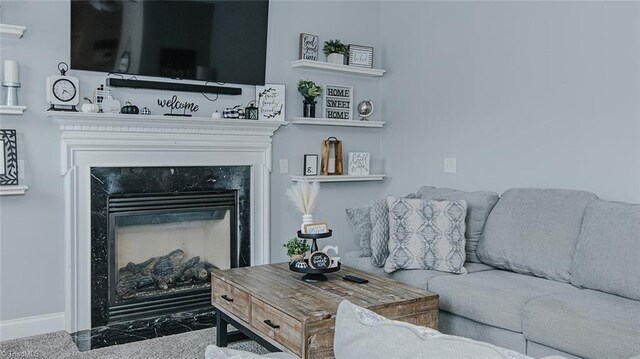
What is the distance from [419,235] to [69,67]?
2.47 meters

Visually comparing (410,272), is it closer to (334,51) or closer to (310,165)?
(310,165)

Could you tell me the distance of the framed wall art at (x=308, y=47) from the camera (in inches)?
176

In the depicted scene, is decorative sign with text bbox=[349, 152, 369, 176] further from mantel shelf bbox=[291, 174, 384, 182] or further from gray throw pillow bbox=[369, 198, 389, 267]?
gray throw pillow bbox=[369, 198, 389, 267]

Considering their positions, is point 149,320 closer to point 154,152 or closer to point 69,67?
point 154,152

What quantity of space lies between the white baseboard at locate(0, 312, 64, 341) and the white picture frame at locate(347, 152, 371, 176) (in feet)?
8.10

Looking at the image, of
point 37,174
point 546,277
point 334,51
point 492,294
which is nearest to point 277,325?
point 492,294

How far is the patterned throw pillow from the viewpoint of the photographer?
3.32m

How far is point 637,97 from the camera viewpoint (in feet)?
10.4

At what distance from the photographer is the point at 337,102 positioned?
4715mm

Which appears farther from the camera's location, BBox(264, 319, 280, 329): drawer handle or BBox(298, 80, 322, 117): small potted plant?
BBox(298, 80, 322, 117): small potted plant

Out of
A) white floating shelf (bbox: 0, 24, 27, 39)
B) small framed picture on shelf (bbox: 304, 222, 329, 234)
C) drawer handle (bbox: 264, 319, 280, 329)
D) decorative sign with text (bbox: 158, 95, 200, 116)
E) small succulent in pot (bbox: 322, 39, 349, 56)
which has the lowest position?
drawer handle (bbox: 264, 319, 280, 329)

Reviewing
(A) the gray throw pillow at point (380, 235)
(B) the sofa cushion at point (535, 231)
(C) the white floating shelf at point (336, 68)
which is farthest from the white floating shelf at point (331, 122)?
(B) the sofa cushion at point (535, 231)

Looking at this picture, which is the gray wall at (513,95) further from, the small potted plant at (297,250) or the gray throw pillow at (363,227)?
the small potted plant at (297,250)

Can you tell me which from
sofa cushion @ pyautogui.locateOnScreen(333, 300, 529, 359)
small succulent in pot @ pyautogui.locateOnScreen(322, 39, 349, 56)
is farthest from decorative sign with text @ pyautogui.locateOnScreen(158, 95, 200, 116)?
sofa cushion @ pyautogui.locateOnScreen(333, 300, 529, 359)
